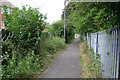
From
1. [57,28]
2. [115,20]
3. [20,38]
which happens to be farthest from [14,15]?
[57,28]

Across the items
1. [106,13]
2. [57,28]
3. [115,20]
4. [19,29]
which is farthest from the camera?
[57,28]

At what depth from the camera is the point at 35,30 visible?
552 centimetres

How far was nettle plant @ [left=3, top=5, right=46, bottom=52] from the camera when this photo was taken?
475 centimetres

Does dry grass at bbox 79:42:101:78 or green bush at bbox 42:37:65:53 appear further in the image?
green bush at bbox 42:37:65:53

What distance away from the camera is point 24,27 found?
5121mm

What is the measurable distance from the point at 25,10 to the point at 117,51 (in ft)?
14.6

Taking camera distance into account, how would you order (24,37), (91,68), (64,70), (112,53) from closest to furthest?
(112,53), (91,68), (64,70), (24,37)

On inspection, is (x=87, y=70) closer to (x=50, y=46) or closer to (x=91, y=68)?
(x=91, y=68)

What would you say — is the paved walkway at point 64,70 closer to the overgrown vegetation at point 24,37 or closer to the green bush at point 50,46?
the overgrown vegetation at point 24,37

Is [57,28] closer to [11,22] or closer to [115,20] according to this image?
[11,22]

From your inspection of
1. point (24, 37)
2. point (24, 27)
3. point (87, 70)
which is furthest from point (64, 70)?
point (24, 27)

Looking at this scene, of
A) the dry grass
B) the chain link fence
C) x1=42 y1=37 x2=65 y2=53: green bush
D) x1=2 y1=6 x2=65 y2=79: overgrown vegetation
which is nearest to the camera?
the chain link fence

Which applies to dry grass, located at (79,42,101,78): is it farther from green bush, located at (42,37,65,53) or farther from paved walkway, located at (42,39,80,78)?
green bush, located at (42,37,65,53)

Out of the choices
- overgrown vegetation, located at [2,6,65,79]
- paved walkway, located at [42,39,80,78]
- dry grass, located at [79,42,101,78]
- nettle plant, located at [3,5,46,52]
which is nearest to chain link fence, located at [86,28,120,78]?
dry grass, located at [79,42,101,78]
